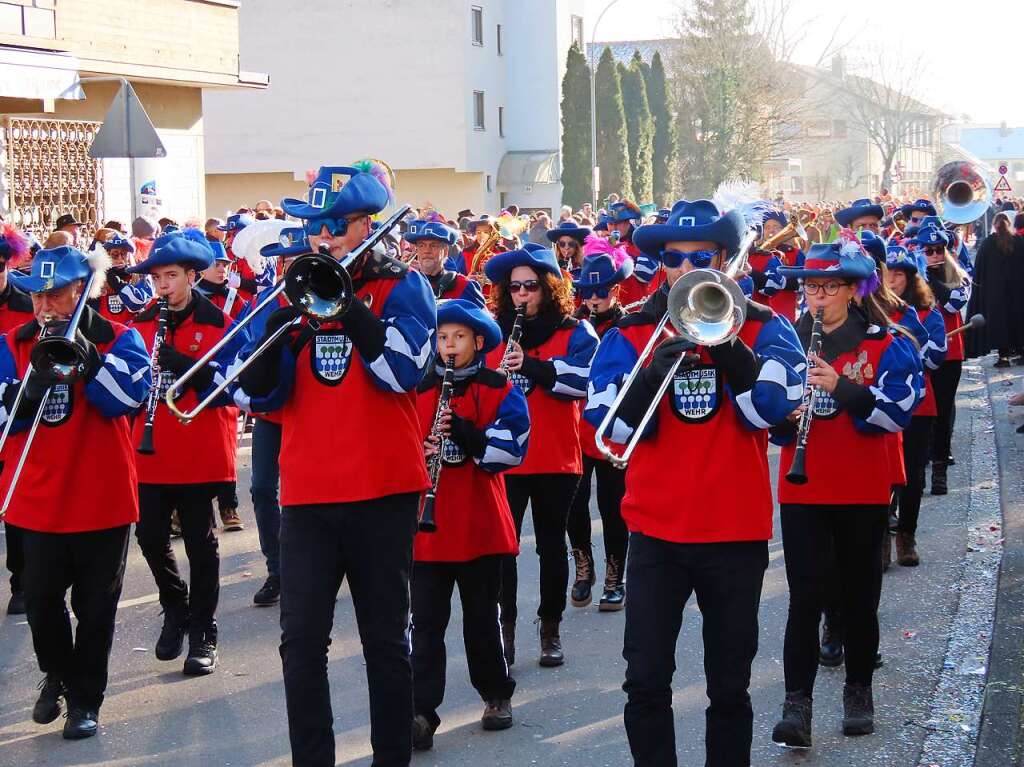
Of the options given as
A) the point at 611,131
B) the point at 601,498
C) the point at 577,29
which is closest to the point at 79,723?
the point at 601,498

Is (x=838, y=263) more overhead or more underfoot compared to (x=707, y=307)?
more overhead

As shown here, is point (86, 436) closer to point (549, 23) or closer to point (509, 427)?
point (509, 427)

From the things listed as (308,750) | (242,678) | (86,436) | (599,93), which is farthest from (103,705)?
(599,93)

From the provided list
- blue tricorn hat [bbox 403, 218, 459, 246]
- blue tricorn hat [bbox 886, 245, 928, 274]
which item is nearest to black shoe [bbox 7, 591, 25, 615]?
blue tricorn hat [bbox 403, 218, 459, 246]

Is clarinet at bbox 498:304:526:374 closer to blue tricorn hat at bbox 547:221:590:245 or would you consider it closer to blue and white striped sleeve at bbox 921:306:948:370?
blue and white striped sleeve at bbox 921:306:948:370

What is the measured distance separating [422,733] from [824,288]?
242cm

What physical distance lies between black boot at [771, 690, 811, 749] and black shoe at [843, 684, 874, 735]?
0.28m

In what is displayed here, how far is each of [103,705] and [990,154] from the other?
170 metres

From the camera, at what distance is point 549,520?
7141 mm

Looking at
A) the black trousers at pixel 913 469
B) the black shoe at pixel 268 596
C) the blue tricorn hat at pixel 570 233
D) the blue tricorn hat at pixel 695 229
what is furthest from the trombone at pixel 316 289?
the blue tricorn hat at pixel 570 233

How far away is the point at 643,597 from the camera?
4695 mm

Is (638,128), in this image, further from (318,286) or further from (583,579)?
(318,286)

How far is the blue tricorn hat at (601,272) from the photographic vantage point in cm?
801

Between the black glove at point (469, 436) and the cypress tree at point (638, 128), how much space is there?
51.1 meters
